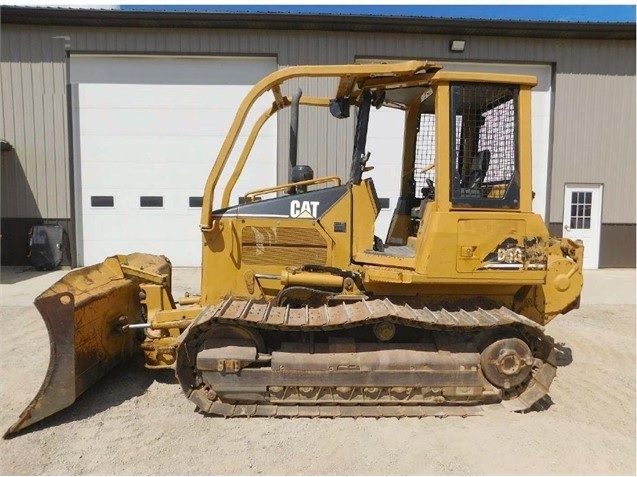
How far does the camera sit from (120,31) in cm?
995

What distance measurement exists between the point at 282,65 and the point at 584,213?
8591mm

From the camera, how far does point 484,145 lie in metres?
3.86

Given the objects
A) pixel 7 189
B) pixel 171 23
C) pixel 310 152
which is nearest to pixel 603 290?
pixel 310 152

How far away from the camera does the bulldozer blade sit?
3457 millimetres

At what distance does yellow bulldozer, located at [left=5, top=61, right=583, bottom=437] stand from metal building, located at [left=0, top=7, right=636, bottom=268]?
21.1 ft

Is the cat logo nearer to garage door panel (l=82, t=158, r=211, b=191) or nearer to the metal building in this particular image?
the metal building

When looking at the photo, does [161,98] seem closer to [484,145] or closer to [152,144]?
[152,144]

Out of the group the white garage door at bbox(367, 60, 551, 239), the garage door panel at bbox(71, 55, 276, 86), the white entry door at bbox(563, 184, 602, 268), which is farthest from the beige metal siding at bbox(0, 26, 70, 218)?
the white entry door at bbox(563, 184, 602, 268)

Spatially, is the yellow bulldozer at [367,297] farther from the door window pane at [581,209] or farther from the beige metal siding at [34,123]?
the door window pane at [581,209]

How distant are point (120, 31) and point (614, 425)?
37.7ft

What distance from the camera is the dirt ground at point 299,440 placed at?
300 cm

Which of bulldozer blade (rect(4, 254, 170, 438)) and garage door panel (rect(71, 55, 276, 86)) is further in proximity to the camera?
garage door panel (rect(71, 55, 276, 86))

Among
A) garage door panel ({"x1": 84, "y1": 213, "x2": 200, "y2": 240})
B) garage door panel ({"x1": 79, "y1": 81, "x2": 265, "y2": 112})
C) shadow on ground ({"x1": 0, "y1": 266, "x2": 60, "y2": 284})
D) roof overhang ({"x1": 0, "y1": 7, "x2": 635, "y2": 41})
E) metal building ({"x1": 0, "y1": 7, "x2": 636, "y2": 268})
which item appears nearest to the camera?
shadow on ground ({"x1": 0, "y1": 266, "x2": 60, "y2": 284})

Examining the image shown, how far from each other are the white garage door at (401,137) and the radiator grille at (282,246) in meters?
5.75
